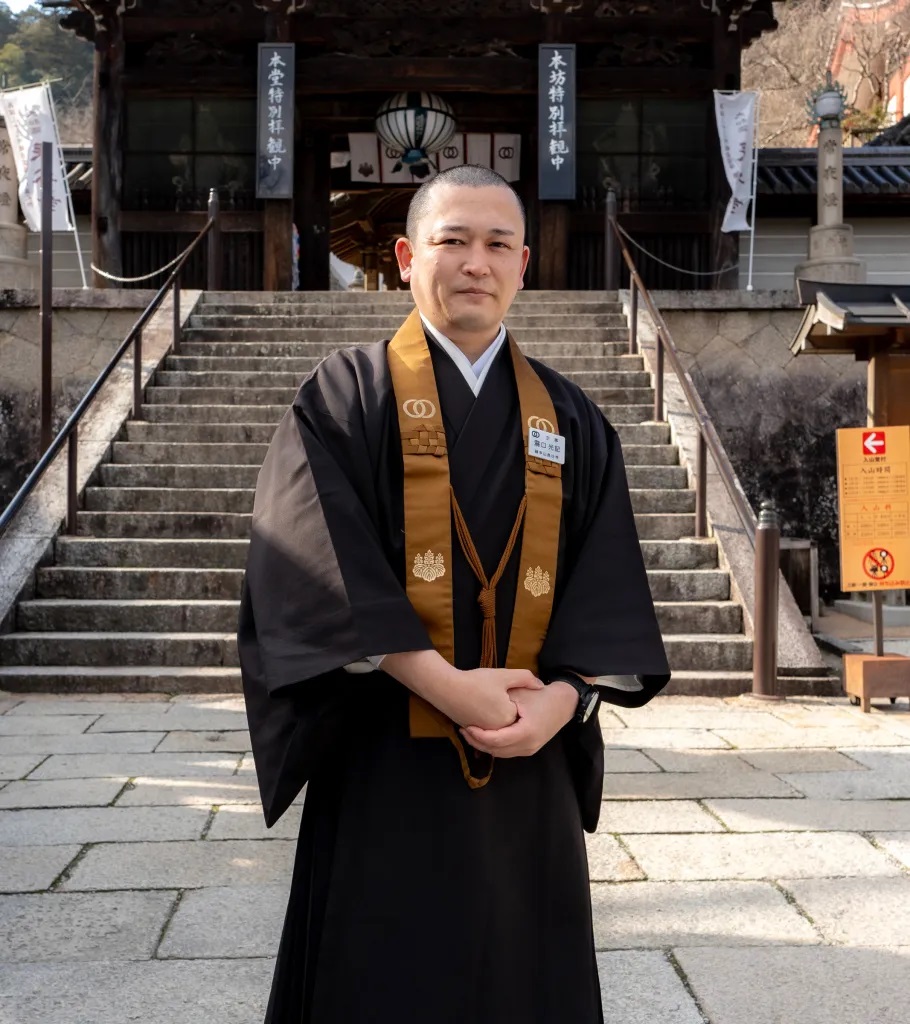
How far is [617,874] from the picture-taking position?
3338mm

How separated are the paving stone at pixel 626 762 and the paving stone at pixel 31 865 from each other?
2201 mm

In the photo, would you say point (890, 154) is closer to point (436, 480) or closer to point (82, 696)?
point (82, 696)

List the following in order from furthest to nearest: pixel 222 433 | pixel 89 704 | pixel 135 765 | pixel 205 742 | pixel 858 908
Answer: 1. pixel 222 433
2. pixel 89 704
3. pixel 205 742
4. pixel 135 765
5. pixel 858 908

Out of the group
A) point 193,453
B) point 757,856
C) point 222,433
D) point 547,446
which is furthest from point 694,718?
point 222,433

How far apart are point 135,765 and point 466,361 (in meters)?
3.25

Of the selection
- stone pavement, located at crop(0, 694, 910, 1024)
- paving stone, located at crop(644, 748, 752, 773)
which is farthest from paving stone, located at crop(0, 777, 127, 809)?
paving stone, located at crop(644, 748, 752, 773)

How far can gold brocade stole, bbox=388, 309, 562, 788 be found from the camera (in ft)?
6.09

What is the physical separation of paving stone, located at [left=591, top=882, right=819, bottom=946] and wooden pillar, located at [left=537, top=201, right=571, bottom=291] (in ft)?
33.5

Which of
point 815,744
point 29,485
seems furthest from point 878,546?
point 29,485

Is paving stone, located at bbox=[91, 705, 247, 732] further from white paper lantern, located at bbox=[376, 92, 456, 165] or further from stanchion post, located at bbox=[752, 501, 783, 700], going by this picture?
white paper lantern, located at bbox=[376, 92, 456, 165]

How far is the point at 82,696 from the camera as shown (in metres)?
6.05

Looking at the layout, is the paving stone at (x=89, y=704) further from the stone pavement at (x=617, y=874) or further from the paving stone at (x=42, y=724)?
the stone pavement at (x=617, y=874)

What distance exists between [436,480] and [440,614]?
24 centimetres

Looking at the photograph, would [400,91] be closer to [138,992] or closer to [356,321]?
[356,321]
